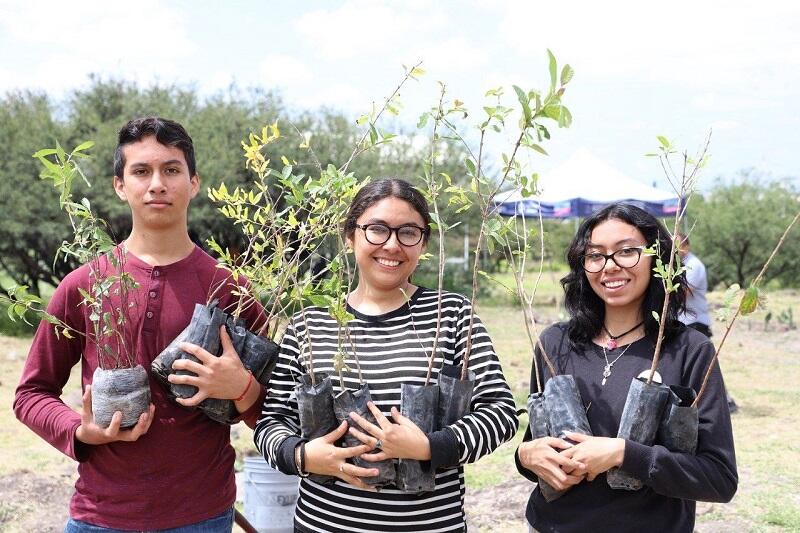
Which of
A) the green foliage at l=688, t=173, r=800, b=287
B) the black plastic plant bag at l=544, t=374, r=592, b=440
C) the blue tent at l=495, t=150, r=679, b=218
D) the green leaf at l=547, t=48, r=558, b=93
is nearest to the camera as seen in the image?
the green leaf at l=547, t=48, r=558, b=93

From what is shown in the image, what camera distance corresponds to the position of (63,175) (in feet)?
7.16

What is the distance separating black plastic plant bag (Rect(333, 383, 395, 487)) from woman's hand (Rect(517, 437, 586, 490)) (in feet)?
1.23

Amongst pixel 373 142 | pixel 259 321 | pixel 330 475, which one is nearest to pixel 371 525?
pixel 330 475

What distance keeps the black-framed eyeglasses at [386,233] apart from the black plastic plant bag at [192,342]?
0.46 m

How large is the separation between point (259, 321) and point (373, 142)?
69 centimetres

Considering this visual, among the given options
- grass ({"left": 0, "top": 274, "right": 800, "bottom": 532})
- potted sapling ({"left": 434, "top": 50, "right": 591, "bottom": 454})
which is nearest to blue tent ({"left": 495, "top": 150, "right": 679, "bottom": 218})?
grass ({"left": 0, "top": 274, "right": 800, "bottom": 532})

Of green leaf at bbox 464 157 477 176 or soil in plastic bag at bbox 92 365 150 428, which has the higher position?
green leaf at bbox 464 157 477 176

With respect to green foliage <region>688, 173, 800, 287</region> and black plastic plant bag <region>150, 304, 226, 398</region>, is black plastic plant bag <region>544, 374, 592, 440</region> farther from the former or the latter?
green foliage <region>688, 173, 800, 287</region>

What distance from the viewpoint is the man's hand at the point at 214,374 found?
2.18m

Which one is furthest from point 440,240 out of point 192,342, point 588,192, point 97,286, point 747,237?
point 747,237

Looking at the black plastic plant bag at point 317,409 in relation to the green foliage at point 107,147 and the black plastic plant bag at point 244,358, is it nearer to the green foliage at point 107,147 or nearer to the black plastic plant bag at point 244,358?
the black plastic plant bag at point 244,358

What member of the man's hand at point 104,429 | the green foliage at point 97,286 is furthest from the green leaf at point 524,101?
the man's hand at point 104,429

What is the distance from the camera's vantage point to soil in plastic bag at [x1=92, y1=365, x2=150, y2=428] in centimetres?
215

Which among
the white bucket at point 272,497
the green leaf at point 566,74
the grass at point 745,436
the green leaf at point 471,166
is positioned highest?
the green leaf at point 566,74
